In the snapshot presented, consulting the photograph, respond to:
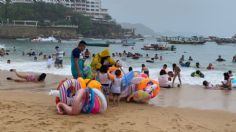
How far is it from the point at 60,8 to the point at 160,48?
3119 inches

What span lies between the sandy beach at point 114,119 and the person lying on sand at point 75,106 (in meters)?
0.15

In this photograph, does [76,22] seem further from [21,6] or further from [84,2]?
[84,2]

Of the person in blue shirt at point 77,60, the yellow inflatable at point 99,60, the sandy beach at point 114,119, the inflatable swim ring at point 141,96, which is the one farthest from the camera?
the inflatable swim ring at point 141,96

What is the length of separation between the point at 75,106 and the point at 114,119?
868 millimetres

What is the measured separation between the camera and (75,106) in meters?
8.20

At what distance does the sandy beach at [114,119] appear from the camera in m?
7.16

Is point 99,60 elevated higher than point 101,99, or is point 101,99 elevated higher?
point 99,60

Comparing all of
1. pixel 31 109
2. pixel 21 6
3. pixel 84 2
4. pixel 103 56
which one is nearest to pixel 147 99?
pixel 103 56

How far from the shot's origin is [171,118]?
845 centimetres

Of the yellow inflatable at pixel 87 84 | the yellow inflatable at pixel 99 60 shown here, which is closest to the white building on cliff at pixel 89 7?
the yellow inflatable at pixel 99 60

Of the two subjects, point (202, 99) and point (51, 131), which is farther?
point (202, 99)

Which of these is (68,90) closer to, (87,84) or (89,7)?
(87,84)

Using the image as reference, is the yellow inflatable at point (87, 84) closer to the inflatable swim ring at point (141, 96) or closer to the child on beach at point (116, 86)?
the child on beach at point (116, 86)

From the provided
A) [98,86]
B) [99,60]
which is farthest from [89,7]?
[98,86]
